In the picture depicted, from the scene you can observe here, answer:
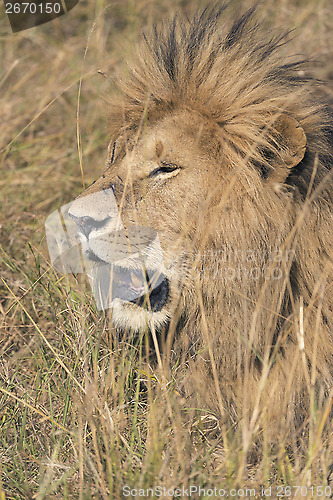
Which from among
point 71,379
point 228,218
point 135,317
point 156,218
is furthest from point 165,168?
point 71,379

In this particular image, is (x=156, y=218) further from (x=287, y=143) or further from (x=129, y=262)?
(x=287, y=143)

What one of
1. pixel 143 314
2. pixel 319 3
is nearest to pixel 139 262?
pixel 143 314

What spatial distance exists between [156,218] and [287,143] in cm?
59

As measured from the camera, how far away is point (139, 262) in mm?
2410

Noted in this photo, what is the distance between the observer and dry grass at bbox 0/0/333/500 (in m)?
2.08

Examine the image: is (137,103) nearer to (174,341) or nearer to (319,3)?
(174,341)

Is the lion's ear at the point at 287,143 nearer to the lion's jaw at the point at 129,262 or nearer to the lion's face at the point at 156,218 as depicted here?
the lion's face at the point at 156,218

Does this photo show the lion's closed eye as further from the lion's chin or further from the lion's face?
the lion's chin

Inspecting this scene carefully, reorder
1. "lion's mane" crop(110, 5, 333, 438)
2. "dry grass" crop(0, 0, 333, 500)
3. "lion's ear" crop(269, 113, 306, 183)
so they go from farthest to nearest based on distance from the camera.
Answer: "lion's mane" crop(110, 5, 333, 438), "lion's ear" crop(269, 113, 306, 183), "dry grass" crop(0, 0, 333, 500)

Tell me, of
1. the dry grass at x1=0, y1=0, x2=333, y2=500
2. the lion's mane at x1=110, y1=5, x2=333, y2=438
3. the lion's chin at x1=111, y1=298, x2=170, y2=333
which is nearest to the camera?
the dry grass at x1=0, y1=0, x2=333, y2=500

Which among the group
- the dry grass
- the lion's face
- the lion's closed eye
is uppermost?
the lion's closed eye

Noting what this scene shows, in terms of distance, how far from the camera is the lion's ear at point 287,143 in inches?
87.2

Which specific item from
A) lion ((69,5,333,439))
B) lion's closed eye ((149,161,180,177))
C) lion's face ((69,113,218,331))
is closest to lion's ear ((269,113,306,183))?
lion ((69,5,333,439))

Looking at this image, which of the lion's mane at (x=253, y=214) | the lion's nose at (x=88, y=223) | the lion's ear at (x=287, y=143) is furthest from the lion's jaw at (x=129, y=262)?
the lion's ear at (x=287, y=143)
